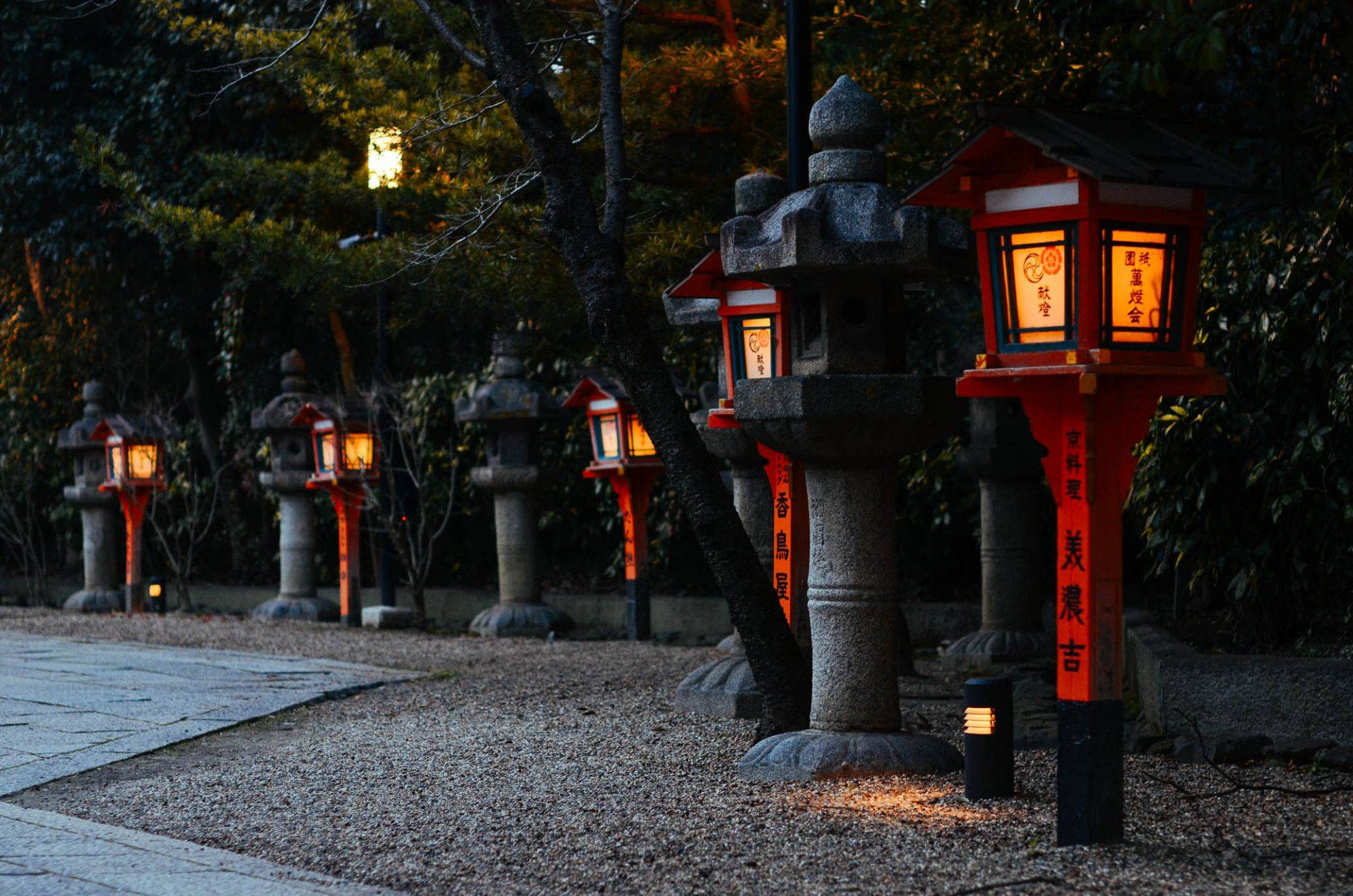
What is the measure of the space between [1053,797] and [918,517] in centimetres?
801

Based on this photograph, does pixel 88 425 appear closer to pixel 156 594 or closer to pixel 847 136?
pixel 156 594

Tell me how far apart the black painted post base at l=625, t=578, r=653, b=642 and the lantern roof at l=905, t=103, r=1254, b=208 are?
8.77 meters

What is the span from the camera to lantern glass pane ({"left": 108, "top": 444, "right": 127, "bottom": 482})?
18250mm

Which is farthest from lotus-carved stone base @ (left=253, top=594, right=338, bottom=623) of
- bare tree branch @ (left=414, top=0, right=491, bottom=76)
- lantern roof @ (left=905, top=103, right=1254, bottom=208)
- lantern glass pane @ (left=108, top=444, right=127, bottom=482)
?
lantern roof @ (left=905, top=103, right=1254, bottom=208)

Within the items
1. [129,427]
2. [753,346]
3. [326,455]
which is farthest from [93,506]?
[753,346]

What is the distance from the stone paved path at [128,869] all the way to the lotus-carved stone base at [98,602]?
13.6 metres

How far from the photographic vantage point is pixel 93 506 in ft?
63.7

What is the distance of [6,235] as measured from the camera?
19062 mm

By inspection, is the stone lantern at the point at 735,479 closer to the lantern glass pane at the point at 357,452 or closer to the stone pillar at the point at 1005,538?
the stone pillar at the point at 1005,538

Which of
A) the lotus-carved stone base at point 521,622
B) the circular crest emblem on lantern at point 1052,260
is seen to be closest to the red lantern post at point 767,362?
the circular crest emblem on lantern at point 1052,260

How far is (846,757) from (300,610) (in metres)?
11.4

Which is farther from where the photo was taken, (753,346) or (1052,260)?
(753,346)

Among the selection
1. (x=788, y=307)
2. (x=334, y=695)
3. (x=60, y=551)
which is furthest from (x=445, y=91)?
(x=60, y=551)

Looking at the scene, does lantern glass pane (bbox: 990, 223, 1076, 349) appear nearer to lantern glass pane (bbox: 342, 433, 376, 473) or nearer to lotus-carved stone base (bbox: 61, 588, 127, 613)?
lantern glass pane (bbox: 342, 433, 376, 473)
